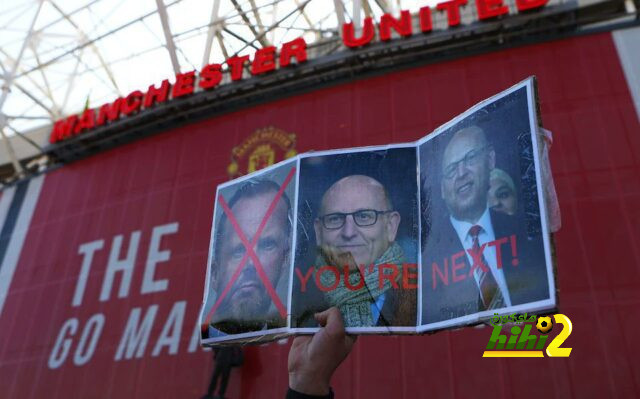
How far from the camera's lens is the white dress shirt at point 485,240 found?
354cm

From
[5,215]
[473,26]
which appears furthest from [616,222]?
[5,215]

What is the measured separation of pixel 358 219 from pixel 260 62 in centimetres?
1402

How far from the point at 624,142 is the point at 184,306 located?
39.4 ft

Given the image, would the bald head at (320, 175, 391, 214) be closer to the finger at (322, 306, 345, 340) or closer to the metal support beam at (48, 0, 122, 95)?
the finger at (322, 306, 345, 340)

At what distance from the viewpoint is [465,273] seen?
382cm

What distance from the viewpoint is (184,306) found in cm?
1485

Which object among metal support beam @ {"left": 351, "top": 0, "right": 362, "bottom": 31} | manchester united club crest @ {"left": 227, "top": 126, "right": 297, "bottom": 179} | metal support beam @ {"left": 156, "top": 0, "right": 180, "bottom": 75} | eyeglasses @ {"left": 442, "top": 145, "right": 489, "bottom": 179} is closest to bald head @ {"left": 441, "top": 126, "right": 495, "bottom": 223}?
eyeglasses @ {"left": 442, "top": 145, "right": 489, "bottom": 179}

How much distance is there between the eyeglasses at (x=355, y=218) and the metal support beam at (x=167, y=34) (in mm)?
16841

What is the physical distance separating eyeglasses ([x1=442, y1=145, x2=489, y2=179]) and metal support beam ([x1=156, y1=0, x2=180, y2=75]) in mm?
17282

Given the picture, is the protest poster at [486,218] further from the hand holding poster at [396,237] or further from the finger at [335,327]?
the finger at [335,327]

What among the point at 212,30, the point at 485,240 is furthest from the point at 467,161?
the point at 212,30

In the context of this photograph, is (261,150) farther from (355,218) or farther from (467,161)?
(467,161)

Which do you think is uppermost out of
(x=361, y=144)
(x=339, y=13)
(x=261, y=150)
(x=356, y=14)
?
(x=339, y=13)

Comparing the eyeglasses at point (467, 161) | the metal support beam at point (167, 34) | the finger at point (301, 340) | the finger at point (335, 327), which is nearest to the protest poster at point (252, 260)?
the finger at point (301, 340)
